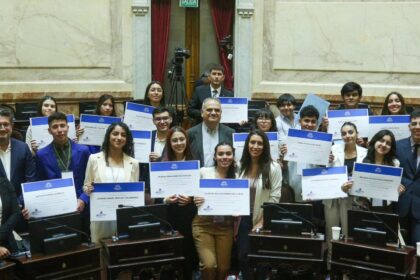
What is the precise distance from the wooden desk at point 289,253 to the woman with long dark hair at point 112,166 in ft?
4.62

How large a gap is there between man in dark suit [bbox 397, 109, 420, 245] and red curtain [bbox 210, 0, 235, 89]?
4870 mm

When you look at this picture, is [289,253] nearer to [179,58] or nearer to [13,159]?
[13,159]

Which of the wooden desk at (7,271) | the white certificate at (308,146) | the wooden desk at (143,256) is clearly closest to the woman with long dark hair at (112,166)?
the wooden desk at (143,256)

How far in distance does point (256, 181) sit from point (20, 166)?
2336 millimetres

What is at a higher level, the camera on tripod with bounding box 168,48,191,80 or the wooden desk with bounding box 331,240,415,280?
the camera on tripod with bounding box 168,48,191,80

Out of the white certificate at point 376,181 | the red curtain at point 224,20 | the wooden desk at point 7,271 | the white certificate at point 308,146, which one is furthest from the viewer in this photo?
the red curtain at point 224,20

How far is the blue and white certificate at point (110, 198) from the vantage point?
213 inches

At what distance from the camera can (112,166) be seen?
5809mm

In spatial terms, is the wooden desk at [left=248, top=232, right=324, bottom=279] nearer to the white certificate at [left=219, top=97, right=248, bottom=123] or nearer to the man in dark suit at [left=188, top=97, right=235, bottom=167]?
the man in dark suit at [left=188, top=97, right=235, bottom=167]

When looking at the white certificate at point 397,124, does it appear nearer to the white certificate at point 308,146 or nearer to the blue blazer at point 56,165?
the white certificate at point 308,146

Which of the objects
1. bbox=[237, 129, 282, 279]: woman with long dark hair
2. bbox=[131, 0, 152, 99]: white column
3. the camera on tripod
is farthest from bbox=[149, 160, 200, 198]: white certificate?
bbox=[131, 0, 152, 99]: white column

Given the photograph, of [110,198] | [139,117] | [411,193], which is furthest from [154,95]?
[411,193]

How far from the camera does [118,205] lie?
5.41 metres

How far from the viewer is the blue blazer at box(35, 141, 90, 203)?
597cm
